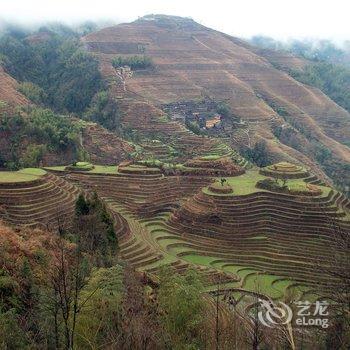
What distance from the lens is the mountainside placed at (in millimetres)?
64500

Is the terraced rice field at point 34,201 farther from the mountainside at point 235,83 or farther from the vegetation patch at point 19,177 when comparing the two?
the mountainside at point 235,83

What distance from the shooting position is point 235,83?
74000 mm

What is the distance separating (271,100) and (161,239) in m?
49.4

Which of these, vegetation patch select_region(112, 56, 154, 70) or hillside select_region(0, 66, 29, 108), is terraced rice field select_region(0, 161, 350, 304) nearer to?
hillside select_region(0, 66, 29, 108)

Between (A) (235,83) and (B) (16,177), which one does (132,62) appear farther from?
Answer: (B) (16,177)

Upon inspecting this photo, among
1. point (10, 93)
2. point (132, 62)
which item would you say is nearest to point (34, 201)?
point (10, 93)

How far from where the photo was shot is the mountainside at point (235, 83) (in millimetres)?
64500

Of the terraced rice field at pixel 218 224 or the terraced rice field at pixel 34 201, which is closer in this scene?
the terraced rice field at pixel 34 201

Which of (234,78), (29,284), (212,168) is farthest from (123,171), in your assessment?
(234,78)

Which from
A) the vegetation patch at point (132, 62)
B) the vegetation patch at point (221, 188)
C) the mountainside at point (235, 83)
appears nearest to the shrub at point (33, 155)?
the vegetation patch at point (221, 188)

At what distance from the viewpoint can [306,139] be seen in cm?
6681

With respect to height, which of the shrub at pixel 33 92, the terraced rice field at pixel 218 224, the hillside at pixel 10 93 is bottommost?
the shrub at pixel 33 92

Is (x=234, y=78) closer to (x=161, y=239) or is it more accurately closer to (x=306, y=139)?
(x=306, y=139)

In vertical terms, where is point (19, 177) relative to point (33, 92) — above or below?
above
